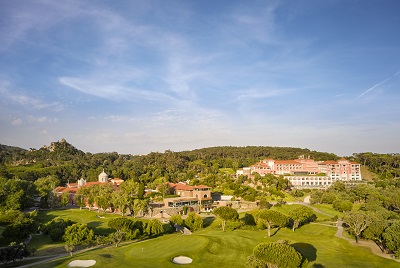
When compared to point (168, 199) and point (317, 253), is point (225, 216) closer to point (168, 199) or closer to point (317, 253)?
point (317, 253)

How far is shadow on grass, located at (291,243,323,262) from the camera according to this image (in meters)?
37.5

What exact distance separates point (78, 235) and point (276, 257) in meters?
31.6

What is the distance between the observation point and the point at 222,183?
11088 cm

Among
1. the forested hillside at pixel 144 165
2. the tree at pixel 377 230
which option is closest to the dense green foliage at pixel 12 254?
the tree at pixel 377 230

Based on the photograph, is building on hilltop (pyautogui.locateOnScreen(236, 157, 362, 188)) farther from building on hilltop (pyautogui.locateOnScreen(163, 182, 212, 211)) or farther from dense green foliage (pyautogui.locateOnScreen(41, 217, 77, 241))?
dense green foliage (pyautogui.locateOnScreen(41, 217, 77, 241))

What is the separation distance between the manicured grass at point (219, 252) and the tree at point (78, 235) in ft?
18.9

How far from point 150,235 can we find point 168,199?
28.6m

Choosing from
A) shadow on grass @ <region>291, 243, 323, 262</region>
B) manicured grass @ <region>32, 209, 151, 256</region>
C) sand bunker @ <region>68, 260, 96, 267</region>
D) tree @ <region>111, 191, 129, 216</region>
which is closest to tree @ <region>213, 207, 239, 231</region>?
shadow on grass @ <region>291, 243, 323, 262</region>

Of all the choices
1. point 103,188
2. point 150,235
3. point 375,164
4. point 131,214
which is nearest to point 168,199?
point 131,214

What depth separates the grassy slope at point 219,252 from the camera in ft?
112

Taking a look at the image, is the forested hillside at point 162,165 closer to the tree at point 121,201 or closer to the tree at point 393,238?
the tree at point 121,201

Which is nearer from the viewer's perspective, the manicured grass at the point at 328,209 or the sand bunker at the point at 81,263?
the sand bunker at the point at 81,263

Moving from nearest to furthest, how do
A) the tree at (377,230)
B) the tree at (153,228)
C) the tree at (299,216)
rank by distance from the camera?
the tree at (377,230), the tree at (153,228), the tree at (299,216)

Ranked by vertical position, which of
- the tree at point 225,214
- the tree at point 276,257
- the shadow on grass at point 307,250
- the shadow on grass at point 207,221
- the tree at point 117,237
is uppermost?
the tree at point 276,257
